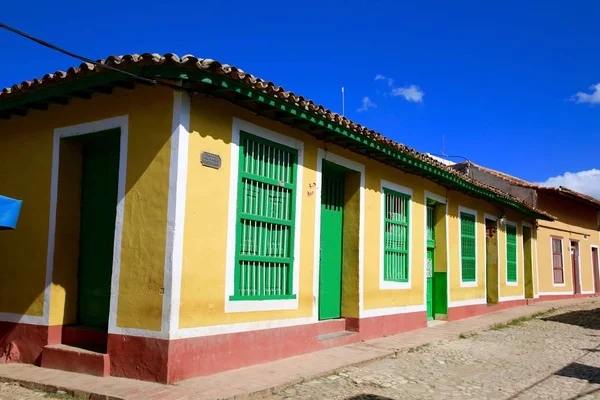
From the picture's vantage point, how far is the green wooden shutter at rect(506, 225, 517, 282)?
621 inches

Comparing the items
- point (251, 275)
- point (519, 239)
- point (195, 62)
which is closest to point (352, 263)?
point (251, 275)

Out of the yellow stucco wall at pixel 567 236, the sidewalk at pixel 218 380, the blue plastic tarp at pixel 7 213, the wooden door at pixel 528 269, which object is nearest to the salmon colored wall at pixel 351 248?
the sidewalk at pixel 218 380

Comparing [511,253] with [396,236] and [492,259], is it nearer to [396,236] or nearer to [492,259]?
[492,259]

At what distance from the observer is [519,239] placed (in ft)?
55.0

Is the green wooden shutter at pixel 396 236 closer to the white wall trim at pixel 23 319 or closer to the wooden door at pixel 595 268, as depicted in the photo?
the white wall trim at pixel 23 319

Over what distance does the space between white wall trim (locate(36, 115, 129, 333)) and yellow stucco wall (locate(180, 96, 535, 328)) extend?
80cm

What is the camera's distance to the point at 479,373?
6809mm

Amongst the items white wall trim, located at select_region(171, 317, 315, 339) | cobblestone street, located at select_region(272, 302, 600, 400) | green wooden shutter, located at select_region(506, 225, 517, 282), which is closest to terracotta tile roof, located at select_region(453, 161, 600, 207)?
green wooden shutter, located at select_region(506, 225, 517, 282)

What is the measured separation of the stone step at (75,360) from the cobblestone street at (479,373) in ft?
5.95

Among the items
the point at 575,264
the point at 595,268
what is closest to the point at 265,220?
the point at 575,264

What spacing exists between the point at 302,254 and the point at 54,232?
10.2 feet

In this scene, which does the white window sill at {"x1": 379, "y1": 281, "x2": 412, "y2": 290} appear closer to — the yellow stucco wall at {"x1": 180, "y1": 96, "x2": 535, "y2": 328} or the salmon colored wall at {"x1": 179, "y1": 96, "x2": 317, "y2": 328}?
the yellow stucco wall at {"x1": 180, "y1": 96, "x2": 535, "y2": 328}

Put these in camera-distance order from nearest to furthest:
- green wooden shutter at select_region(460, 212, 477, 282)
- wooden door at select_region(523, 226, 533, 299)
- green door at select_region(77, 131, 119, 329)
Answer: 1. green door at select_region(77, 131, 119, 329)
2. green wooden shutter at select_region(460, 212, 477, 282)
3. wooden door at select_region(523, 226, 533, 299)

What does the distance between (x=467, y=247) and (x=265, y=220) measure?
808 cm
